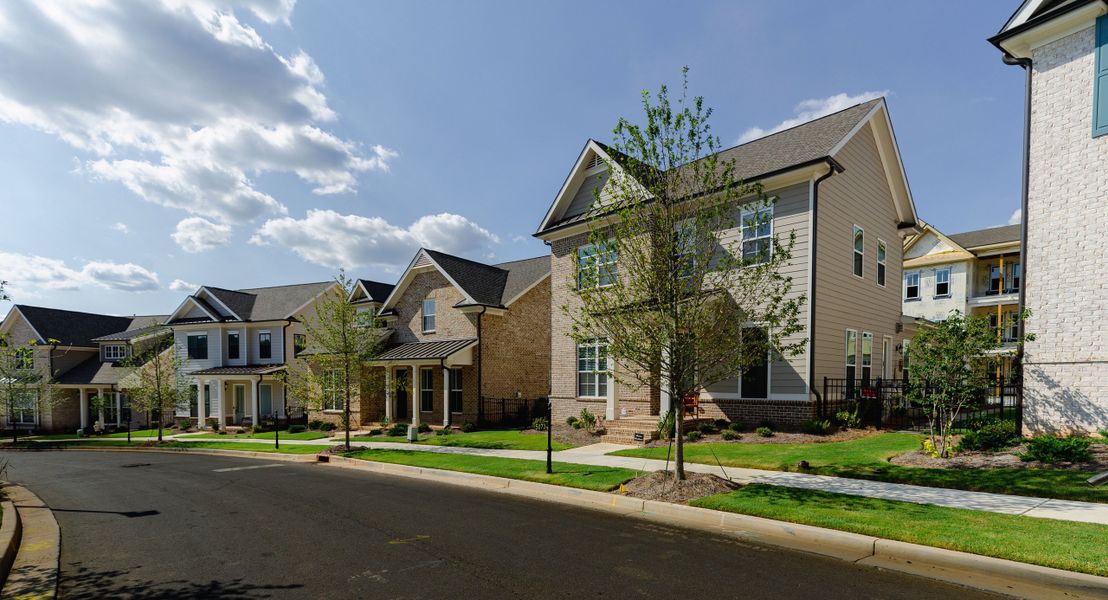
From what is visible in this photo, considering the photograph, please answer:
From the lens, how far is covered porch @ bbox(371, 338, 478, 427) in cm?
2423

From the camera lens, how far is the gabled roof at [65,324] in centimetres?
4122

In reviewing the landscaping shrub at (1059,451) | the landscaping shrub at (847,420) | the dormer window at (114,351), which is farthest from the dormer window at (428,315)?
the dormer window at (114,351)

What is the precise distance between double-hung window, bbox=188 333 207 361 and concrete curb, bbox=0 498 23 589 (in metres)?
29.1

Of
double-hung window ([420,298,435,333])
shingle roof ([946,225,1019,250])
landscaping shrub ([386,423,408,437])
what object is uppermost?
shingle roof ([946,225,1019,250])

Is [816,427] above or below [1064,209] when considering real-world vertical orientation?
below

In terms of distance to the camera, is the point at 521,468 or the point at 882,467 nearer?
the point at 882,467

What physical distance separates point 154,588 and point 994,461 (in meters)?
13.9

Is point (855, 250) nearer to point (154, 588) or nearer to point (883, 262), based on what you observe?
point (883, 262)

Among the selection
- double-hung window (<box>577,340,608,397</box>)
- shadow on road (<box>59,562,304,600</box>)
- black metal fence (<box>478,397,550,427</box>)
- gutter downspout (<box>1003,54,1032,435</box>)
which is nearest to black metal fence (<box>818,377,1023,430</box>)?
gutter downspout (<box>1003,54,1032,435</box>)

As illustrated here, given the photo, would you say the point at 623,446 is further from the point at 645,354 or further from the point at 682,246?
the point at 682,246

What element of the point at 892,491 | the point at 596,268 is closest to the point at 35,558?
the point at 596,268

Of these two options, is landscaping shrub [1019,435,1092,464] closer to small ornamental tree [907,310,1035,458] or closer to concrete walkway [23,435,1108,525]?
small ornamental tree [907,310,1035,458]

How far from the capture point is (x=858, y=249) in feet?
59.7

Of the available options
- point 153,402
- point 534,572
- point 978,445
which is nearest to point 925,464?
point 978,445
